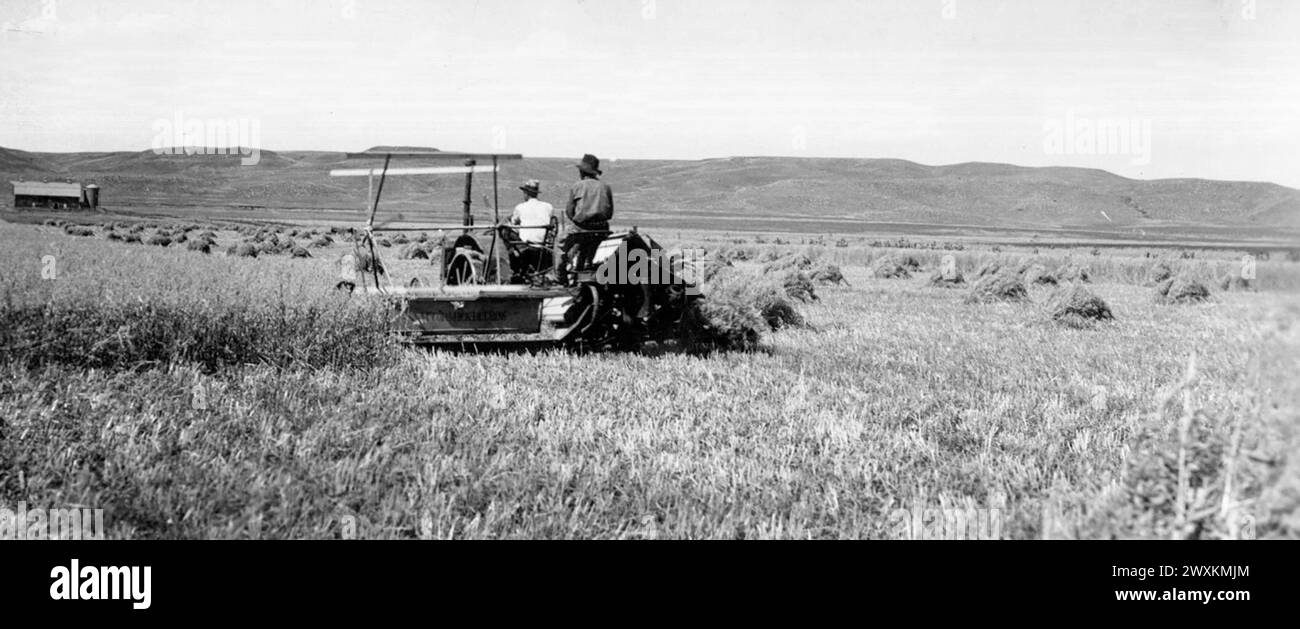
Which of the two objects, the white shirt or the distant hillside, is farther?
the distant hillside

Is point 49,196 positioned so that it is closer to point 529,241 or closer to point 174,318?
point 529,241

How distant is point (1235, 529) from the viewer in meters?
2.95

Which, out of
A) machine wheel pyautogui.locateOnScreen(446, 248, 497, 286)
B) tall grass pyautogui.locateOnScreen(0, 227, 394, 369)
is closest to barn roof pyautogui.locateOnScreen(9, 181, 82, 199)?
machine wheel pyautogui.locateOnScreen(446, 248, 497, 286)

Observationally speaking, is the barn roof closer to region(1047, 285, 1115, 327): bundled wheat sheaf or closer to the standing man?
the standing man

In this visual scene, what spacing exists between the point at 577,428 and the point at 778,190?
148 metres

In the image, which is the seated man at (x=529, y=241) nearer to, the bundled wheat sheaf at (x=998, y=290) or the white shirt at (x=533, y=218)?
the white shirt at (x=533, y=218)

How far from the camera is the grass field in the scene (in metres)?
3.48

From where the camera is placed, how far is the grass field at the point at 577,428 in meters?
3.48

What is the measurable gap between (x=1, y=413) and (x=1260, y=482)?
598cm

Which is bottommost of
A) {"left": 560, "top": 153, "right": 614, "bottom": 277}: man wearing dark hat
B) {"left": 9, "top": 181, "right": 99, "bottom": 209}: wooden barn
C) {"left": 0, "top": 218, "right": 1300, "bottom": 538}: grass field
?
{"left": 0, "top": 218, "right": 1300, "bottom": 538}: grass field

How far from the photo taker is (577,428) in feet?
21.0

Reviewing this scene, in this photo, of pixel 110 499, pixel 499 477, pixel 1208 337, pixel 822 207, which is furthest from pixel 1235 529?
pixel 822 207

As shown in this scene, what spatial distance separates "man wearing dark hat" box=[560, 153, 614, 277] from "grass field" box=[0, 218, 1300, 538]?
3.58 ft
